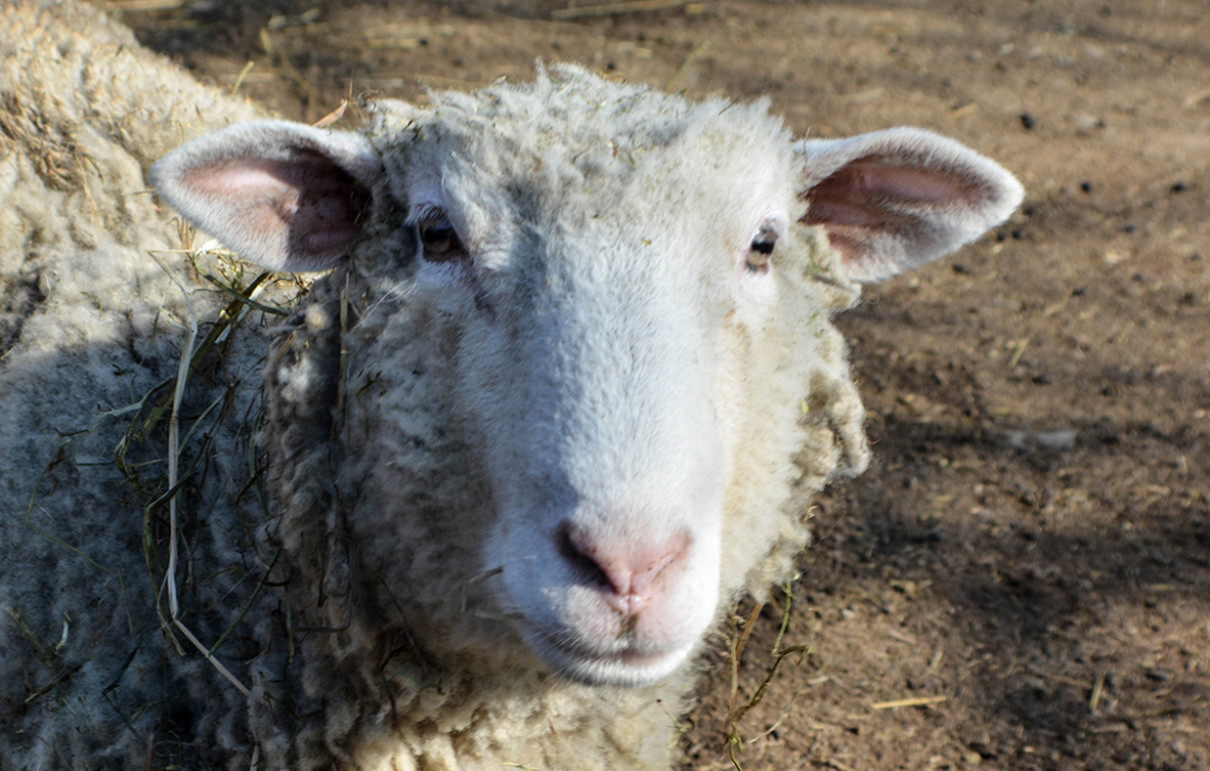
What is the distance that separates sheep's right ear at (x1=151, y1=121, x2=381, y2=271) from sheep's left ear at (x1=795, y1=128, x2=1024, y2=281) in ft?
3.05

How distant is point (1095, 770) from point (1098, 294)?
2.64 meters

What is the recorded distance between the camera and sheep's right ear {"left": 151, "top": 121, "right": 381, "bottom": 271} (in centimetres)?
193

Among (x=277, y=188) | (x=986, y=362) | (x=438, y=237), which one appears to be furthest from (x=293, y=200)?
(x=986, y=362)

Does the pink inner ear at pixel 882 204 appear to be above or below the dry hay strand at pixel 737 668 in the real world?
above

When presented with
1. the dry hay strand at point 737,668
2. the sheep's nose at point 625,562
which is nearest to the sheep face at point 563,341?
the sheep's nose at point 625,562

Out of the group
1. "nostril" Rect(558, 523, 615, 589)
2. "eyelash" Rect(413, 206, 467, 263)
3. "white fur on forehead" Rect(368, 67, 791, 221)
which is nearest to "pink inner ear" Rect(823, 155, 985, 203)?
"white fur on forehead" Rect(368, 67, 791, 221)

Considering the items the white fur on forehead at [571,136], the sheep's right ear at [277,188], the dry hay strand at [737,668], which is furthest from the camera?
the dry hay strand at [737,668]

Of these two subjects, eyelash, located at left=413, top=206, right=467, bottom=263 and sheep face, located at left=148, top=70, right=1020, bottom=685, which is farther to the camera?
eyelash, located at left=413, top=206, right=467, bottom=263

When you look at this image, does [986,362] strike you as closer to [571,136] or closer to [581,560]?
[571,136]

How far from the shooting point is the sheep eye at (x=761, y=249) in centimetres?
199

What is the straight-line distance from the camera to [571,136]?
1.84 metres

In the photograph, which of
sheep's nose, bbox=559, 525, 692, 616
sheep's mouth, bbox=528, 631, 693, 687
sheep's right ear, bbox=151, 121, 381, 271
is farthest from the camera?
sheep's right ear, bbox=151, 121, 381, 271

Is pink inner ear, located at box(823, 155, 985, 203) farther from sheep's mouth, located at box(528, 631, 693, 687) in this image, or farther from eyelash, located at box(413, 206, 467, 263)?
sheep's mouth, located at box(528, 631, 693, 687)

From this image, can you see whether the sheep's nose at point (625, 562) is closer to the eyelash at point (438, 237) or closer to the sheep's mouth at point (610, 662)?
the sheep's mouth at point (610, 662)
